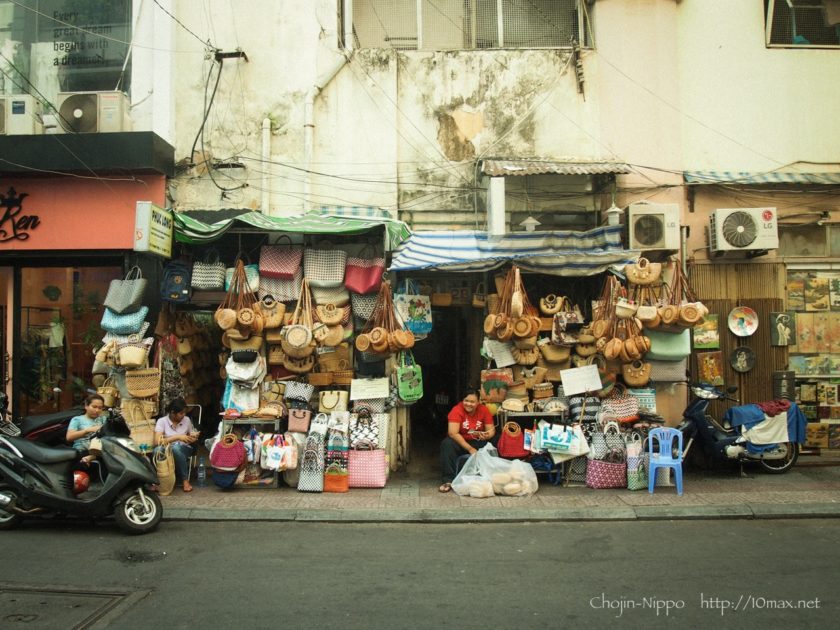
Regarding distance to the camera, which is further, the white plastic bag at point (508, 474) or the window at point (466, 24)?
the window at point (466, 24)

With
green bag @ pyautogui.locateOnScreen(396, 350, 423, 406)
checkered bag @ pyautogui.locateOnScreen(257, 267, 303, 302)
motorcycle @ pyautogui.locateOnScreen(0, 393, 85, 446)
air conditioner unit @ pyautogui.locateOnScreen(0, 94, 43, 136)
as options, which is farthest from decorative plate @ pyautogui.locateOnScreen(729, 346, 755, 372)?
air conditioner unit @ pyautogui.locateOnScreen(0, 94, 43, 136)

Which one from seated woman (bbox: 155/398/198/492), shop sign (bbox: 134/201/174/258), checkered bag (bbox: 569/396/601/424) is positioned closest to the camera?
shop sign (bbox: 134/201/174/258)

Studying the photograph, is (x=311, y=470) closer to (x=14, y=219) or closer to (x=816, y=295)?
(x=14, y=219)

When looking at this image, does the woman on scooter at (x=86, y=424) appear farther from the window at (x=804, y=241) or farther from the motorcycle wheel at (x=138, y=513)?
the window at (x=804, y=241)

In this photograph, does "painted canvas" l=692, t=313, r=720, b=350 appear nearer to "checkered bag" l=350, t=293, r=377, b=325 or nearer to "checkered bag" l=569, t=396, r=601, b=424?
"checkered bag" l=569, t=396, r=601, b=424

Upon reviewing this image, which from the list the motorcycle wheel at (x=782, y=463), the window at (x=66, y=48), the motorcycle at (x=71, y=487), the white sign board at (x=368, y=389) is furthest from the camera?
the window at (x=66, y=48)

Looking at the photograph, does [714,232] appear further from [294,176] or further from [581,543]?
[294,176]

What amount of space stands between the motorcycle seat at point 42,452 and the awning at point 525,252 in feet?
14.8

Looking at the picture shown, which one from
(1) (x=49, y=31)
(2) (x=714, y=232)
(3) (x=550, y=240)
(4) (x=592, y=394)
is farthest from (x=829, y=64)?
(1) (x=49, y=31)

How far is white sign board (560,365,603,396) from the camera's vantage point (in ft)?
30.0

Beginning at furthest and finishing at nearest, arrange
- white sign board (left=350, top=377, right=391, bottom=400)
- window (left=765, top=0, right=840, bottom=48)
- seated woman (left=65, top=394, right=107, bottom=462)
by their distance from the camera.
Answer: window (left=765, top=0, right=840, bottom=48) → white sign board (left=350, top=377, right=391, bottom=400) → seated woman (left=65, top=394, right=107, bottom=462)

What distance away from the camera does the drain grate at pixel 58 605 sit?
460cm

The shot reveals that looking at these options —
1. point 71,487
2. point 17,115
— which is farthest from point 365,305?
point 17,115

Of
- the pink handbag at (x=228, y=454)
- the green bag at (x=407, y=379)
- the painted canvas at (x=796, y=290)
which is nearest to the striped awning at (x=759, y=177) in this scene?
the painted canvas at (x=796, y=290)
